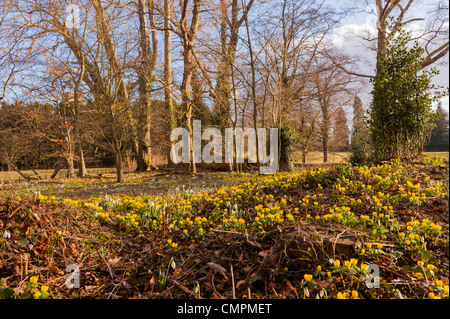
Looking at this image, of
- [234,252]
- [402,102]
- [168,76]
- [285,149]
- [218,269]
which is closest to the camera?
[218,269]

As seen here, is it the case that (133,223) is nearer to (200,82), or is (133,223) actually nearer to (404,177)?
(404,177)

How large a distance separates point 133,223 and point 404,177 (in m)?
3.56

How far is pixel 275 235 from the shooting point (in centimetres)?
216

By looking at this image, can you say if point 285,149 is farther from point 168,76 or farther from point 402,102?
point 168,76

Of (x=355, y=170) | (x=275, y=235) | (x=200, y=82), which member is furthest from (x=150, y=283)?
(x=200, y=82)

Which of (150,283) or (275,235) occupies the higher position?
(275,235)

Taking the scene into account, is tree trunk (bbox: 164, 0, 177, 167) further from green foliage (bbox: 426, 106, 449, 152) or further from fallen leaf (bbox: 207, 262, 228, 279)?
fallen leaf (bbox: 207, 262, 228, 279)

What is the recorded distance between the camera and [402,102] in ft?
19.2

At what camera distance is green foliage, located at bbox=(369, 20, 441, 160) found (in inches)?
225

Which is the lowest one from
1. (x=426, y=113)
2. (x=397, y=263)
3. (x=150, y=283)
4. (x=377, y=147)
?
(x=150, y=283)

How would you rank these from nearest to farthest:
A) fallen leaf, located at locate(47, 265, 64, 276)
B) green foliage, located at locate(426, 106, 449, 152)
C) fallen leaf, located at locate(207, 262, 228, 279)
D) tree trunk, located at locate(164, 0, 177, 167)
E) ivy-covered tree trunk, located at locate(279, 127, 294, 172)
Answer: fallen leaf, located at locate(207, 262, 228, 279)
fallen leaf, located at locate(47, 265, 64, 276)
green foliage, located at locate(426, 106, 449, 152)
ivy-covered tree trunk, located at locate(279, 127, 294, 172)
tree trunk, located at locate(164, 0, 177, 167)

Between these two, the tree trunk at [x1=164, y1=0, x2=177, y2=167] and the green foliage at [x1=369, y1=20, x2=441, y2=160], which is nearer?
the green foliage at [x1=369, y1=20, x2=441, y2=160]

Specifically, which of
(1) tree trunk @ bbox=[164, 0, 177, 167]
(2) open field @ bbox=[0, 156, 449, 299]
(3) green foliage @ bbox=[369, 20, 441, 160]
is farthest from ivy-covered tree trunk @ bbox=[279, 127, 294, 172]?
(2) open field @ bbox=[0, 156, 449, 299]

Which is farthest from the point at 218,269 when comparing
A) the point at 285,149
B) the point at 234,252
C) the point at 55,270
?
the point at 285,149
